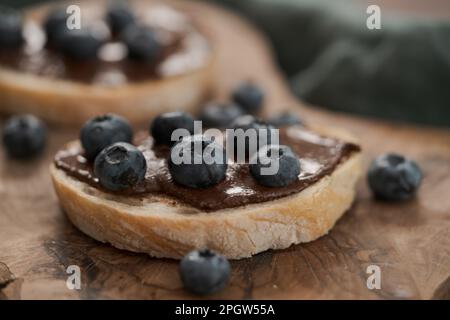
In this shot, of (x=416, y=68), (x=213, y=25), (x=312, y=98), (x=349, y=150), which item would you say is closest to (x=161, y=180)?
(x=349, y=150)

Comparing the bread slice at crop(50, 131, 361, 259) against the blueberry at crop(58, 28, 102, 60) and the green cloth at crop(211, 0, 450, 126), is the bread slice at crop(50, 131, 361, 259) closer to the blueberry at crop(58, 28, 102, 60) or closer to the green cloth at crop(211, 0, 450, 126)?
the blueberry at crop(58, 28, 102, 60)

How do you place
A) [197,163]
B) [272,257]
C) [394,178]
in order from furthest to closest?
[394,178], [272,257], [197,163]

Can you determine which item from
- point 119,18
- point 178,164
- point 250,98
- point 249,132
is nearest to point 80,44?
point 119,18

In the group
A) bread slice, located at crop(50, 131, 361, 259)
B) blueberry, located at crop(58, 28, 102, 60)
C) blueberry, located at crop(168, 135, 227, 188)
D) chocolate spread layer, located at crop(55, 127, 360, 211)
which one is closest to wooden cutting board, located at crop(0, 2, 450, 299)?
bread slice, located at crop(50, 131, 361, 259)

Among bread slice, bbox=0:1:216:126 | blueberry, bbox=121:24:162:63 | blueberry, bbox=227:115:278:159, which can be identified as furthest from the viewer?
blueberry, bbox=121:24:162:63

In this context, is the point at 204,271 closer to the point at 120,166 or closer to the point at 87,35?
the point at 120,166

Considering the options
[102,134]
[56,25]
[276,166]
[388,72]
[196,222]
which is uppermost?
[56,25]

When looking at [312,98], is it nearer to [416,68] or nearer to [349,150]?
[416,68]
